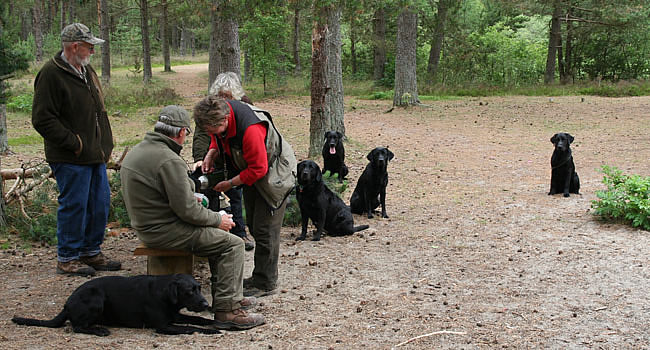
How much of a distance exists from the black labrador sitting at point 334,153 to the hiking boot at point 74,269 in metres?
4.67

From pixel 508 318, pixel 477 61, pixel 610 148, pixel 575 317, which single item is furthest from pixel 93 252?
pixel 477 61

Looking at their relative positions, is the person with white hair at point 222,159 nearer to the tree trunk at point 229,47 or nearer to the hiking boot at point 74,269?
the hiking boot at point 74,269

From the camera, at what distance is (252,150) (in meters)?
4.41

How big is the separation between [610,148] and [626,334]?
10.6 m

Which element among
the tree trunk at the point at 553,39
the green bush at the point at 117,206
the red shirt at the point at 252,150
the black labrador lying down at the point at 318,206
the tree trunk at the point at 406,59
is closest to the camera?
the red shirt at the point at 252,150

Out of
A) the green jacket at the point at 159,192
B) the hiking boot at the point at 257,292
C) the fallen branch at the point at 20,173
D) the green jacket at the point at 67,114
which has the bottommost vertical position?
the hiking boot at the point at 257,292

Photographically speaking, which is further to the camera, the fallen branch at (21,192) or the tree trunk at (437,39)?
the tree trunk at (437,39)

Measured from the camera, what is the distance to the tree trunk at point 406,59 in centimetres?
1973

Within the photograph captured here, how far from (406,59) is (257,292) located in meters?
16.3

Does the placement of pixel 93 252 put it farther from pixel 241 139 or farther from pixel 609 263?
pixel 609 263

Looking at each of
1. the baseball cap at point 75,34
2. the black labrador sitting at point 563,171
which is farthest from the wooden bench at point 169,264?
the black labrador sitting at point 563,171

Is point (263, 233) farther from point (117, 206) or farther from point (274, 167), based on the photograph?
point (117, 206)

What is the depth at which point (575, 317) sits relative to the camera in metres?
4.49

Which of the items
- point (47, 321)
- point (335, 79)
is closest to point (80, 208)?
point (47, 321)
